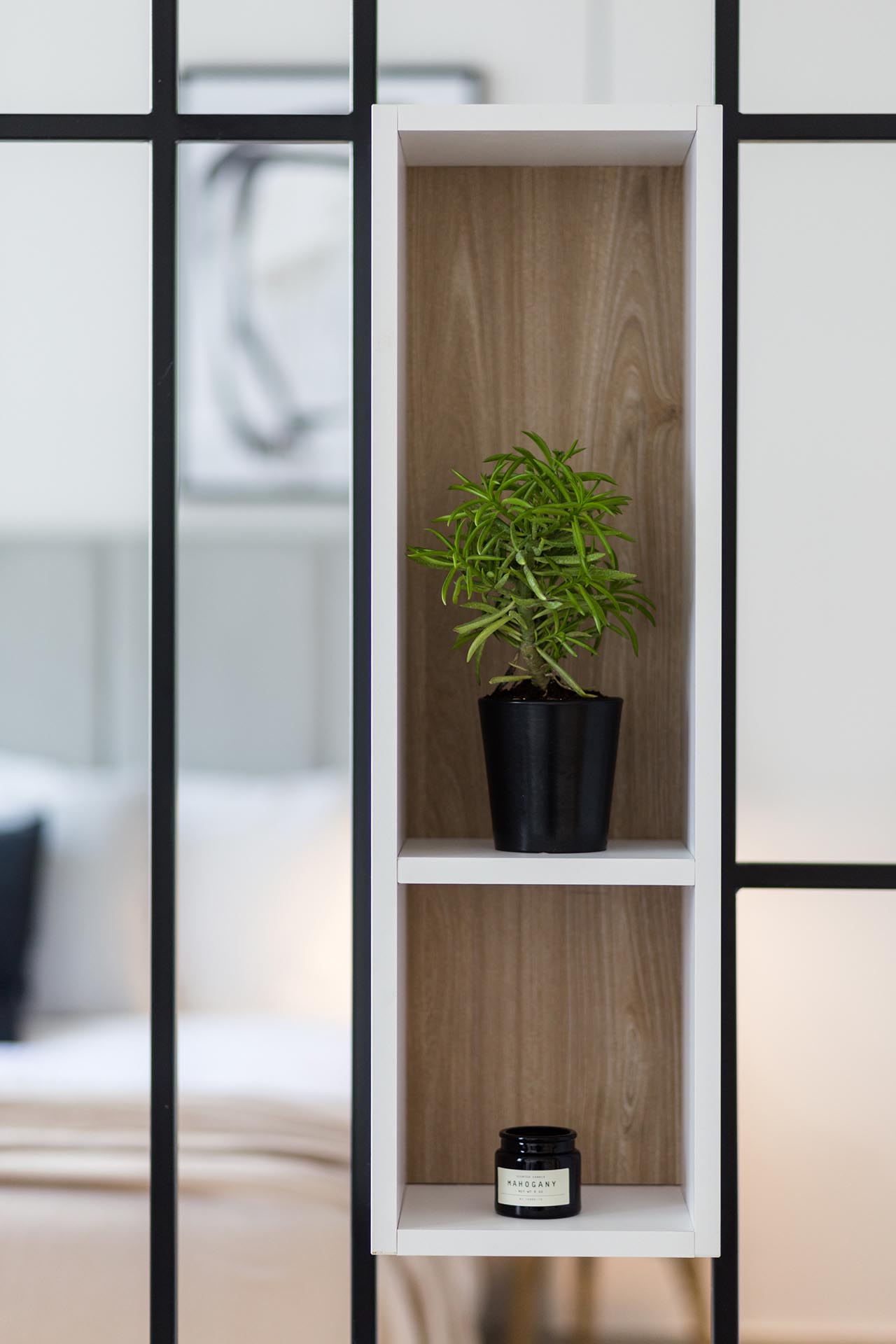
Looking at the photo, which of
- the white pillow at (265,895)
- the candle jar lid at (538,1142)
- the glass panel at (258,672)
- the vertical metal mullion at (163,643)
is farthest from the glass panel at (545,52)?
the candle jar lid at (538,1142)

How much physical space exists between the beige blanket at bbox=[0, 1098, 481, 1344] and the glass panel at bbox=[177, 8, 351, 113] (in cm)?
105

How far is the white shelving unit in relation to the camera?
117cm

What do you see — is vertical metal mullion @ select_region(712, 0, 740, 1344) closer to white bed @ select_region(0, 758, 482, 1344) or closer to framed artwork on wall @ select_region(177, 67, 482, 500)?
white bed @ select_region(0, 758, 482, 1344)

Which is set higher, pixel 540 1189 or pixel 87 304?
pixel 87 304

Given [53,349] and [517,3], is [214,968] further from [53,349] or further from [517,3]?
[517,3]

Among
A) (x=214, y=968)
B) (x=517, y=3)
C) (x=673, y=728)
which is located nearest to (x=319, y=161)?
(x=517, y=3)

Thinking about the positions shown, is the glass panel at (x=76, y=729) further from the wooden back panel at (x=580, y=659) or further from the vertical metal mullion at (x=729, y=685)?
the vertical metal mullion at (x=729, y=685)

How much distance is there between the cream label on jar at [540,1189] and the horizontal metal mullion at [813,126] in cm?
105

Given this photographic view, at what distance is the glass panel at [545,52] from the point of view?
132cm

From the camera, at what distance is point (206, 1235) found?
1337 mm

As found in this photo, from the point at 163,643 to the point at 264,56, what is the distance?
62 cm

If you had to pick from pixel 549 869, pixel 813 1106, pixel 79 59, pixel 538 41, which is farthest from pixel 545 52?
pixel 813 1106

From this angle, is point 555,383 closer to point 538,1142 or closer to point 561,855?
point 561,855

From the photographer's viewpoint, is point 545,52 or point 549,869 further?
point 545,52
